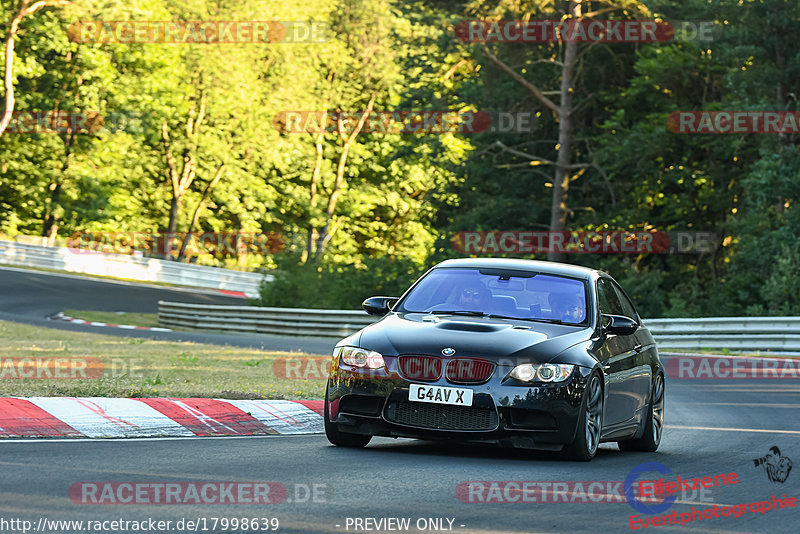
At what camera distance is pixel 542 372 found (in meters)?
8.86

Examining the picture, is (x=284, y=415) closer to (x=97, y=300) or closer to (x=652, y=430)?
(x=652, y=430)

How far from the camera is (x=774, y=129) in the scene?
3341 centimetres

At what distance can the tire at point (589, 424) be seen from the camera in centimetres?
899

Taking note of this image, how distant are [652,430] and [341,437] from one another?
9.45 ft

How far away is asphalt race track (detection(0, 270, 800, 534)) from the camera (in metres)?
6.38

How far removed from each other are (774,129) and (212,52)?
35.6m

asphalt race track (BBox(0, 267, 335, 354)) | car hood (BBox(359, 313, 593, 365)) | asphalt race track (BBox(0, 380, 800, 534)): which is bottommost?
asphalt race track (BBox(0, 267, 335, 354))

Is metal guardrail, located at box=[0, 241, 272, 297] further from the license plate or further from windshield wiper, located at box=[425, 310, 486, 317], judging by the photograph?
the license plate

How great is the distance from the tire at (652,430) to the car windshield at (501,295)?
1.36 metres

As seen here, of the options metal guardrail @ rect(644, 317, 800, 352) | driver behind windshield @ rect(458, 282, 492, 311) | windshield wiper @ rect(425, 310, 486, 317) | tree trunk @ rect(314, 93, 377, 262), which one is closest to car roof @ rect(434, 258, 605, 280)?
driver behind windshield @ rect(458, 282, 492, 311)

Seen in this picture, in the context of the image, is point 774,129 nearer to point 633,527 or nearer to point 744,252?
point 744,252

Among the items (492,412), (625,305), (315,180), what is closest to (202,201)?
(315,180)

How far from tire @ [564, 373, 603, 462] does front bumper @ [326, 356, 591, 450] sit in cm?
→ 8

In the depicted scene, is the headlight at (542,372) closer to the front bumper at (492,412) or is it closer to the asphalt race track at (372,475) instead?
the front bumper at (492,412)
